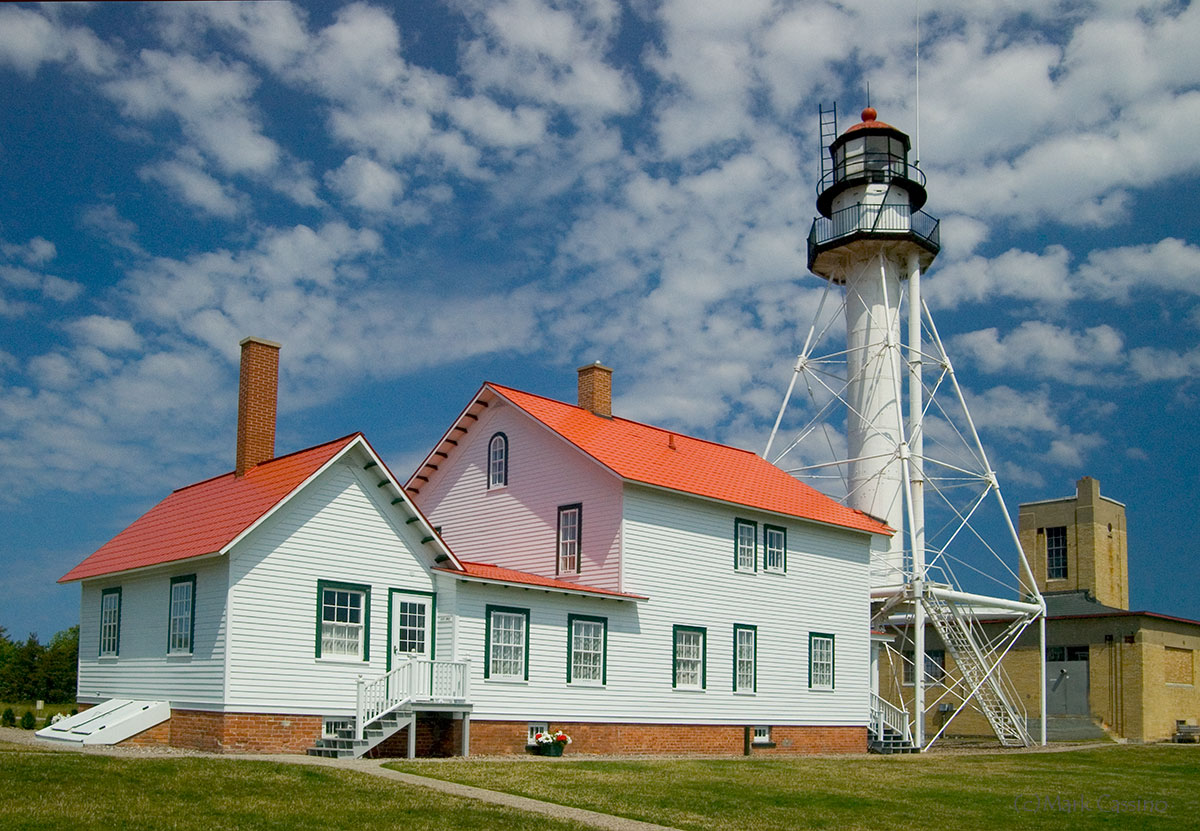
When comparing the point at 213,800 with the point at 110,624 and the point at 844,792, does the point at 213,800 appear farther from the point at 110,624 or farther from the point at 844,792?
the point at 110,624

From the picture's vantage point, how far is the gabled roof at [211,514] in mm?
22125

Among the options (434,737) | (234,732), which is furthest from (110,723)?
(434,737)

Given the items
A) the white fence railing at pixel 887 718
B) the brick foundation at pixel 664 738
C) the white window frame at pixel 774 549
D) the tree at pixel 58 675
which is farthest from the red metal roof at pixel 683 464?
the tree at pixel 58 675

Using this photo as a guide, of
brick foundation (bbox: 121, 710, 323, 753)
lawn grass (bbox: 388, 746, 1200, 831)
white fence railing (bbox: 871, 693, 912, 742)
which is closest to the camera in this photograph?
lawn grass (bbox: 388, 746, 1200, 831)

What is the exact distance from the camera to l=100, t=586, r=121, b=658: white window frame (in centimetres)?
2536

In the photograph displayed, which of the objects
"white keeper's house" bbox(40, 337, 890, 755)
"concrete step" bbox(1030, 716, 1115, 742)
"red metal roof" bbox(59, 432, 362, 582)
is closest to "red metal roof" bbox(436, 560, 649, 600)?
"white keeper's house" bbox(40, 337, 890, 755)

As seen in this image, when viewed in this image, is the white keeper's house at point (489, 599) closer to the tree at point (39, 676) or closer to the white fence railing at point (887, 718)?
the white fence railing at point (887, 718)

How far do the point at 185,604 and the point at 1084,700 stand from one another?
31778 millimetres

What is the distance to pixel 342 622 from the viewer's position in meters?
22.9

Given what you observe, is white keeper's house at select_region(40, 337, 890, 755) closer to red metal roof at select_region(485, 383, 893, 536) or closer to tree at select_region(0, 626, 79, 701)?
red metal roof at select_region(485, 383, 893, 536)

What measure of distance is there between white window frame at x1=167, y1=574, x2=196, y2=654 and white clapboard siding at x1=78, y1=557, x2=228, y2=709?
0.44 ft

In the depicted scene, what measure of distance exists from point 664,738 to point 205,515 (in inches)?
455

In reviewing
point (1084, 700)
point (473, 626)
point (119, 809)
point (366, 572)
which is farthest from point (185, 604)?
point (1084, 700)

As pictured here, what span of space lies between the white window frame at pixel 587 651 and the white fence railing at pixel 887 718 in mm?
11097
